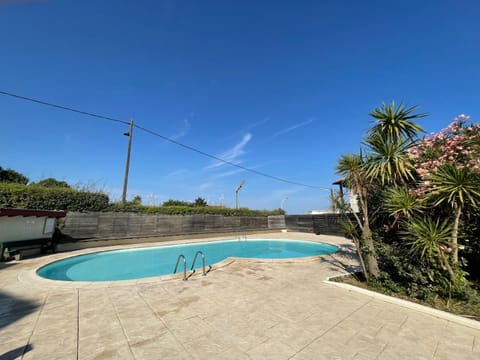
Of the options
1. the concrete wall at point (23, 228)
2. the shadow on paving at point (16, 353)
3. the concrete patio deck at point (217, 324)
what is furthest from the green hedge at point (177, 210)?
the shadow on paving at point (16, 353)

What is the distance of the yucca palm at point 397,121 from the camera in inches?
176

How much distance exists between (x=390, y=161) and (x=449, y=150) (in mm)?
1011

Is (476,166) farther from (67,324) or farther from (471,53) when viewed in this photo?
(471,53)

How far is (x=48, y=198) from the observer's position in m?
9.97

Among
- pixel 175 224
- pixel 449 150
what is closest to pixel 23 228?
pixel 175 224

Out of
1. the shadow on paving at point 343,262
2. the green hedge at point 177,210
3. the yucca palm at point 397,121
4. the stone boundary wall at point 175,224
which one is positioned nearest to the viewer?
the yucca palm at point 397,121

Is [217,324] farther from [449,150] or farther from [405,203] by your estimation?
[449,150]

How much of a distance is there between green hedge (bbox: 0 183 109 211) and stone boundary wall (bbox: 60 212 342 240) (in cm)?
60

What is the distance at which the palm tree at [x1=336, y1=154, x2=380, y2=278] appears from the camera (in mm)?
4293

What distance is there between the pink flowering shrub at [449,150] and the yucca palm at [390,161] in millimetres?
174

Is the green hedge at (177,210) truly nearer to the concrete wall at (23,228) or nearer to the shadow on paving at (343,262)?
the concrete wall at (23,228)

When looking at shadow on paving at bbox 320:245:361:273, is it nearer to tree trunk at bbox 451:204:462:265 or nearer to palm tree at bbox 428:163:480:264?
tree trunk at bbox 451:204:462:265

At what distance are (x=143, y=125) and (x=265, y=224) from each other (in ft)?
45.7

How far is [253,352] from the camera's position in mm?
2197
